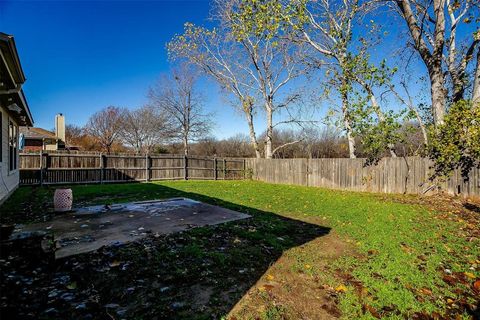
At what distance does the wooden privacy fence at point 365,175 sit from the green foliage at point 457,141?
0.29 meters

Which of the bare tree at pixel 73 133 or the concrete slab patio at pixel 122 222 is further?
the bare tree at pixel 73 133

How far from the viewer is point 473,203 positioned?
7875 mm

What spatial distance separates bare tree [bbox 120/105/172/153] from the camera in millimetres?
31859

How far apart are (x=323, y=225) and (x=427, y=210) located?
3.73m

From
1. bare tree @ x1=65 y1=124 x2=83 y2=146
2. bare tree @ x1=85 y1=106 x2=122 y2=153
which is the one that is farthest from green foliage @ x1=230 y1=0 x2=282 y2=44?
bare tree @ x1=65 y1=124 x2=83 y2=146

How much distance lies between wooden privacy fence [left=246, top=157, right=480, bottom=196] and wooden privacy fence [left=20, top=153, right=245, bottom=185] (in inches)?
132

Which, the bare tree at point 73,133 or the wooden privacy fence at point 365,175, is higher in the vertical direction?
the bare tree at point 73,133

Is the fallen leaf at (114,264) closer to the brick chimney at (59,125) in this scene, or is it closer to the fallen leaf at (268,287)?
the fallen leaf at (268,287)

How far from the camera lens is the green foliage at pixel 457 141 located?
8.12 m

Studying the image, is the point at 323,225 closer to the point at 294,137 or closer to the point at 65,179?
the point at 65,179

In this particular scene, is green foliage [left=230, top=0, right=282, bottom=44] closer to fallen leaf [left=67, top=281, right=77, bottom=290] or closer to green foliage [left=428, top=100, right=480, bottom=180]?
green foliage [left=428, top=100, right=480, bottom=180]

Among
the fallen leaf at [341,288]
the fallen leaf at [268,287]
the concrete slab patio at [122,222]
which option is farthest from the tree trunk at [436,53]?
the fallen leaf at [268,287]

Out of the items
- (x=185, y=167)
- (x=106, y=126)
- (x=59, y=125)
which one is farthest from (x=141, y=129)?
(x=185, y=167)

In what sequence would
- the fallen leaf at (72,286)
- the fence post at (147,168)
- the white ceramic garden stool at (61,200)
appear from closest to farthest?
the fallen leaf at (72,286) < the white ceramic garden stool at (61,200) < the fence post at (147,168)
